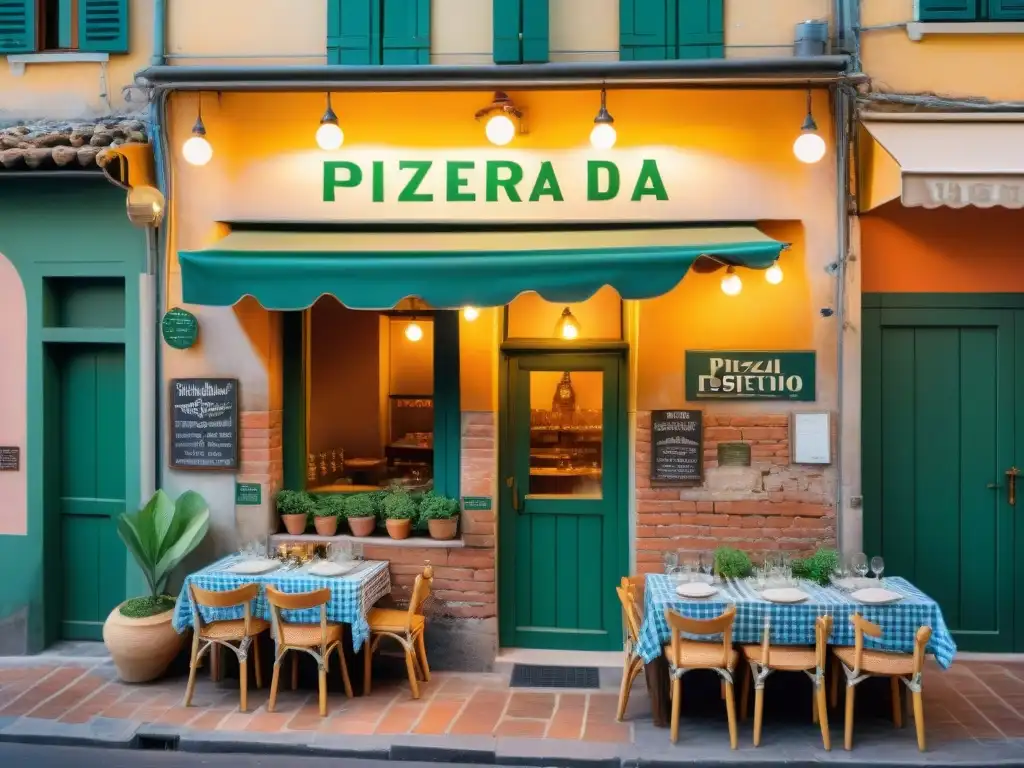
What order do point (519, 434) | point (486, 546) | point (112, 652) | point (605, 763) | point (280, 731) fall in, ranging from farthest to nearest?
point (519, 434), point (486, 546), point (112, 652), point (280, 731), point (605, 763)

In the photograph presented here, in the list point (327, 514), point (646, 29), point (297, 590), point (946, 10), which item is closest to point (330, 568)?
point (297, 590)

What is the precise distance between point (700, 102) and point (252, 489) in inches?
198

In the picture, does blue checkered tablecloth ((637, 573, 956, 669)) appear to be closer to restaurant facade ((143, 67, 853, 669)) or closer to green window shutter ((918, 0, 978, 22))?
restaurant facade ((143, 67, 853, 669))

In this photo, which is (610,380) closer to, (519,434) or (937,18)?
(519,434)

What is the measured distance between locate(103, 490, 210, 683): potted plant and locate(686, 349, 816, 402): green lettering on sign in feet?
14.2

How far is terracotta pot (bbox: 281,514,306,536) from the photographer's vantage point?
7.48 m

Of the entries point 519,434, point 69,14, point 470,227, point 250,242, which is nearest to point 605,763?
point 519,434

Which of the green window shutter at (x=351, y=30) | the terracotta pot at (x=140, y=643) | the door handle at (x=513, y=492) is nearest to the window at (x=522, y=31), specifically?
the green window shutter at (x=351, y=30)

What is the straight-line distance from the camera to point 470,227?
24.1 feet

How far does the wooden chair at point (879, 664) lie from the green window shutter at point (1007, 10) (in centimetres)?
505

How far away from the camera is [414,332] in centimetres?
805

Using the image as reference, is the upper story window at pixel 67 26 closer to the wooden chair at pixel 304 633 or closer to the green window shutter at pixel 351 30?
the green window shutter at pixel 351 30

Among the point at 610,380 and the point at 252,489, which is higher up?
the point at 610,380

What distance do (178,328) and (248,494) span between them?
5.09 ft
